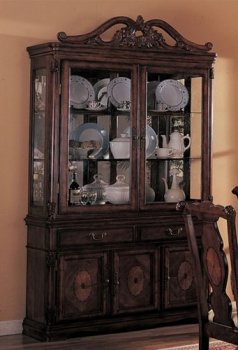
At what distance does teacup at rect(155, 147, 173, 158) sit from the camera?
535 centimetres

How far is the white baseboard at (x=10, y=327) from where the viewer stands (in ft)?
16.7

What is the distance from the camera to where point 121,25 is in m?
5.48

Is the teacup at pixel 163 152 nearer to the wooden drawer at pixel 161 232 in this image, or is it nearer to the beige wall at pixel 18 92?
the wooden drawer at pixel 161 232

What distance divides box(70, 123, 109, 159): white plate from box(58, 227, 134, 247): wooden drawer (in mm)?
461

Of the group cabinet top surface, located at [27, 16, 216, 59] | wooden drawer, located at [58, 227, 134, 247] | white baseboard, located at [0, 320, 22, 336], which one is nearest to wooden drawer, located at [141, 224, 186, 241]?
wooden drawer, located at [58, 227, 134, 247]

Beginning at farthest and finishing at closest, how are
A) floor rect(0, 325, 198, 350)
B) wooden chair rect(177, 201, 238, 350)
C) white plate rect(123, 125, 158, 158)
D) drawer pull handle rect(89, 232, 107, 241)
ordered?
white plate rect(123, 125, 158, 158)
drawer pull handle rect(89, 232, 107, 241)
floor rect(0, 325, 198, 350)
wooden chair rect(177, 201, 238, 350)

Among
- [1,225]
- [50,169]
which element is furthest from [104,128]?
[1,225]

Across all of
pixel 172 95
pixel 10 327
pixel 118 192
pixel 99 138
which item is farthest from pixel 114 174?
pixel 10 327

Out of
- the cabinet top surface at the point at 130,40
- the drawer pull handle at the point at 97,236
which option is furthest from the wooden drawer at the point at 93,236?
A: the cabinet top surface at the point at 130,40

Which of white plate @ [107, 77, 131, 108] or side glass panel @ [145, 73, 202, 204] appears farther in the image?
side glass panel @ [145, 73, 202, 204]

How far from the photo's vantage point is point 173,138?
5395 mm

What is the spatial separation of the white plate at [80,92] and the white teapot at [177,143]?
0.59m

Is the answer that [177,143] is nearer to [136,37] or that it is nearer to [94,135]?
[94,135]

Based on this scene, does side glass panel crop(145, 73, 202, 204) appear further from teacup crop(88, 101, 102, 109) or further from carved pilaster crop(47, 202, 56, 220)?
carved pilaster crop(47, 202, 56, 220)
